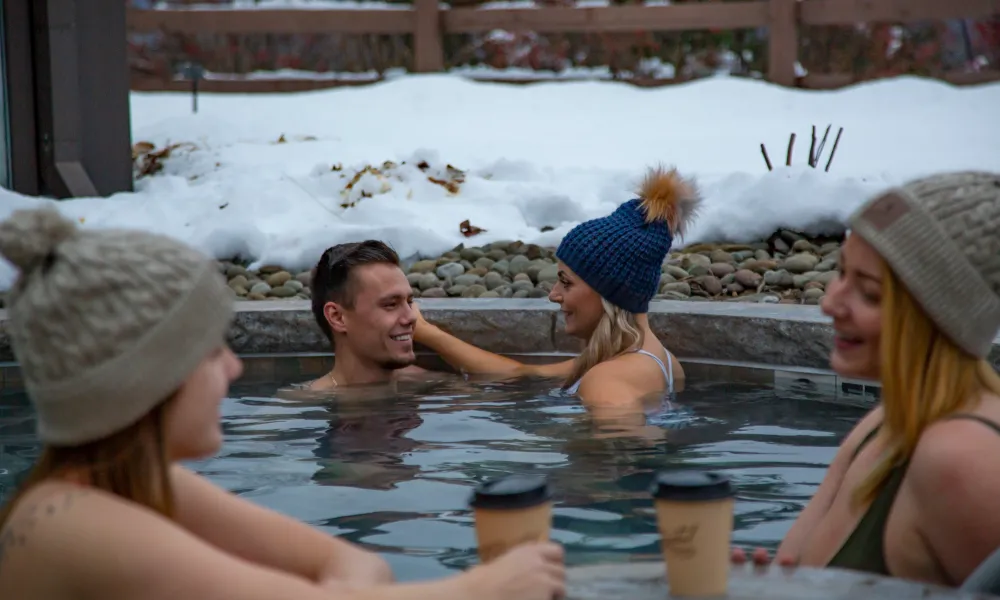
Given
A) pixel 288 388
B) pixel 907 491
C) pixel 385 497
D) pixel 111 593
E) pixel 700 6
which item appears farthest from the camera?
pixel 700 6

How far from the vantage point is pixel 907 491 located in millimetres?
2225

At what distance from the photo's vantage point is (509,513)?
194cm

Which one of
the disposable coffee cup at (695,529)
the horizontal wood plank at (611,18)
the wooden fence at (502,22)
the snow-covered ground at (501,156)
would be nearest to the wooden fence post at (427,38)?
the wooden fence at (502,22)

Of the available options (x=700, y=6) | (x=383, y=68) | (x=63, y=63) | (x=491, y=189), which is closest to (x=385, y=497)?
(x=491, y=189)

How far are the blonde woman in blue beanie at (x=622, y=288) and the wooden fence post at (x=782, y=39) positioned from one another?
27.4 ft

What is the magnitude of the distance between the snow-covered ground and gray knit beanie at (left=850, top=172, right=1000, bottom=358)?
5459 millimetres

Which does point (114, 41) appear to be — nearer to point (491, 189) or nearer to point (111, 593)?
point (491, 189)

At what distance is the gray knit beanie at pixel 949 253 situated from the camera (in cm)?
221

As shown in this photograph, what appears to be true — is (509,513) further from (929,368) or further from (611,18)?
(611,18)

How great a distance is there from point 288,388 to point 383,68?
9.64 metres

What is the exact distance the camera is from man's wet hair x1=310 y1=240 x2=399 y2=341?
593 centimetres

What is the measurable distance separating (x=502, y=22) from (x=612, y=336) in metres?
9.16

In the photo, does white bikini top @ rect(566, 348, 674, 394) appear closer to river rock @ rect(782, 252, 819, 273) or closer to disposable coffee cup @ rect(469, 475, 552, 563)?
river rock @ rect(782, 252, 819, 273)

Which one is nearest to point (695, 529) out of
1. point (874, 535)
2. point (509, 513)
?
point (509, 513)
